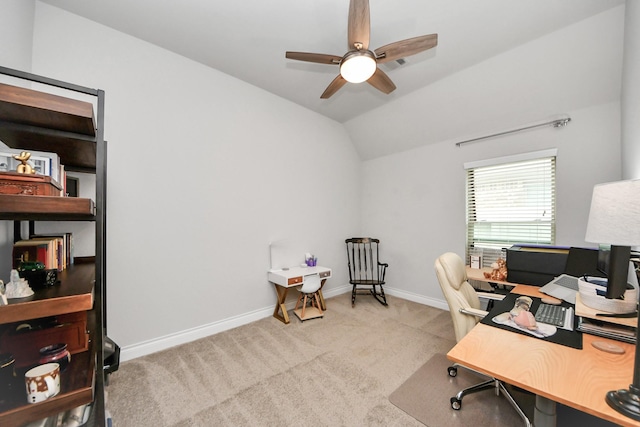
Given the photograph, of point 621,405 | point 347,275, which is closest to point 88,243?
point 621,405

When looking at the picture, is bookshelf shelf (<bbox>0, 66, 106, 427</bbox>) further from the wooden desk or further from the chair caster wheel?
the chair caster wheel

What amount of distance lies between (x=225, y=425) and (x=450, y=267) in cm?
187

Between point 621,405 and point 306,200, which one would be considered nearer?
point 621,405

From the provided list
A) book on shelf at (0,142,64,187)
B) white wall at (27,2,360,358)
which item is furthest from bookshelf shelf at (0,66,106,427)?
white wall at (27,2,360,358)

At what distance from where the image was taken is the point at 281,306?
3.08 meters

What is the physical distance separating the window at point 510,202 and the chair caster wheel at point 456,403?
199cm

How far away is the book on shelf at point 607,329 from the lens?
1.20 m

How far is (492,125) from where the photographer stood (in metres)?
3.02

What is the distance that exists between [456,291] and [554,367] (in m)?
0.80

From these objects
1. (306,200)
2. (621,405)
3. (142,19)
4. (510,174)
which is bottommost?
(621,405)

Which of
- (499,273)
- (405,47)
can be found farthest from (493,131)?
(405,47)

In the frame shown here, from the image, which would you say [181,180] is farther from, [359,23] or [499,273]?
[499,273]

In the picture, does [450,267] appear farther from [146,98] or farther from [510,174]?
[146,98]

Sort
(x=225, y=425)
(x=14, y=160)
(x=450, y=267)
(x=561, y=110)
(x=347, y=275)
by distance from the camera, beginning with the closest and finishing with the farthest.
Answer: (x=14, y=160), (x=225, y=425), (x=450, y=267), (x=561, y=110), (x=347, y=275)
